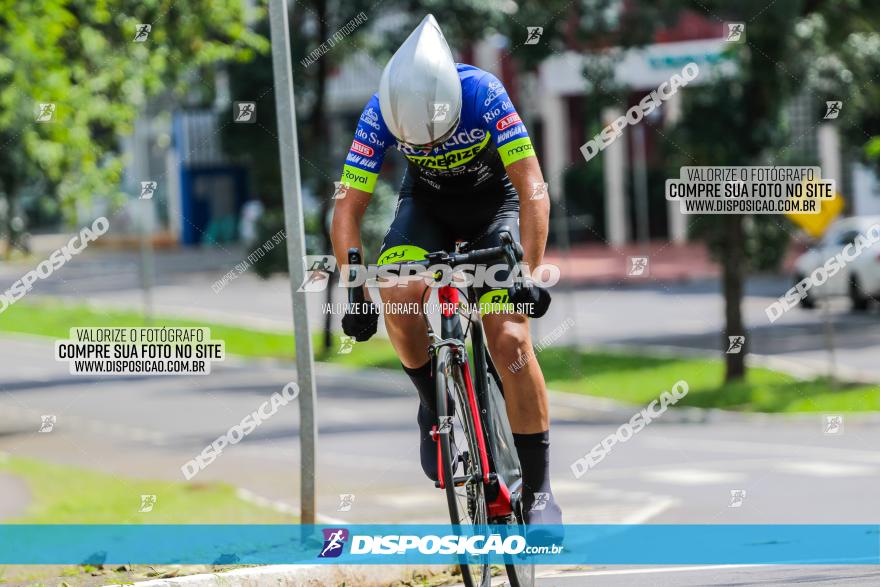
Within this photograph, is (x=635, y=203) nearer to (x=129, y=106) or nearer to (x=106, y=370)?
(x=129, y=106)

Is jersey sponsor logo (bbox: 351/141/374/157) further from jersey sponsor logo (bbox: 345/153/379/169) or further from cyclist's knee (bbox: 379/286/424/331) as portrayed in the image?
cyclist's knee (bbox: 379/286/424/331)

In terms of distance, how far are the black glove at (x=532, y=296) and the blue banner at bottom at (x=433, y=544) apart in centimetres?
82

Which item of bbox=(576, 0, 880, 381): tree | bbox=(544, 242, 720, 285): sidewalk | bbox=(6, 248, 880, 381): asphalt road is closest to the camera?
bbox=(576, 0, 880, 381): tree

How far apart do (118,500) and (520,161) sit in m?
6.58

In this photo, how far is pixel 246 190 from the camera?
5906cm

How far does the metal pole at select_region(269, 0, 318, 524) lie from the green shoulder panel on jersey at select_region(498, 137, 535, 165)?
1.76 m

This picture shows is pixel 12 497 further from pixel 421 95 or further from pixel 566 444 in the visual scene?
pixel 421 95

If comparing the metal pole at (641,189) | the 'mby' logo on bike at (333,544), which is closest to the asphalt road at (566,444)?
the 'mby' logo on bike at (333,544)

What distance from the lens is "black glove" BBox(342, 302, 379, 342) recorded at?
18.7 feet

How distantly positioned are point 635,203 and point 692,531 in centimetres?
3685

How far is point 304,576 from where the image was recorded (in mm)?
6441

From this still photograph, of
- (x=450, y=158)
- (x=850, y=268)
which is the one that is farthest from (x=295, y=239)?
(x=850, y=268)

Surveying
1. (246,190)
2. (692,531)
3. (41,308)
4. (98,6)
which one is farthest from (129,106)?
(246,190)

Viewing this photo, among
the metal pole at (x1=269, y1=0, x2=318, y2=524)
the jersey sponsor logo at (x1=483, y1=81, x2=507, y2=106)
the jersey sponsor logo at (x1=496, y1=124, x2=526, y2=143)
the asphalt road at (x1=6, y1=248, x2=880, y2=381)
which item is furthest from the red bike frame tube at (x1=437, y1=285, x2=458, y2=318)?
the asphalt road at (x1=6, y1=248, x2=880, y2=381)
